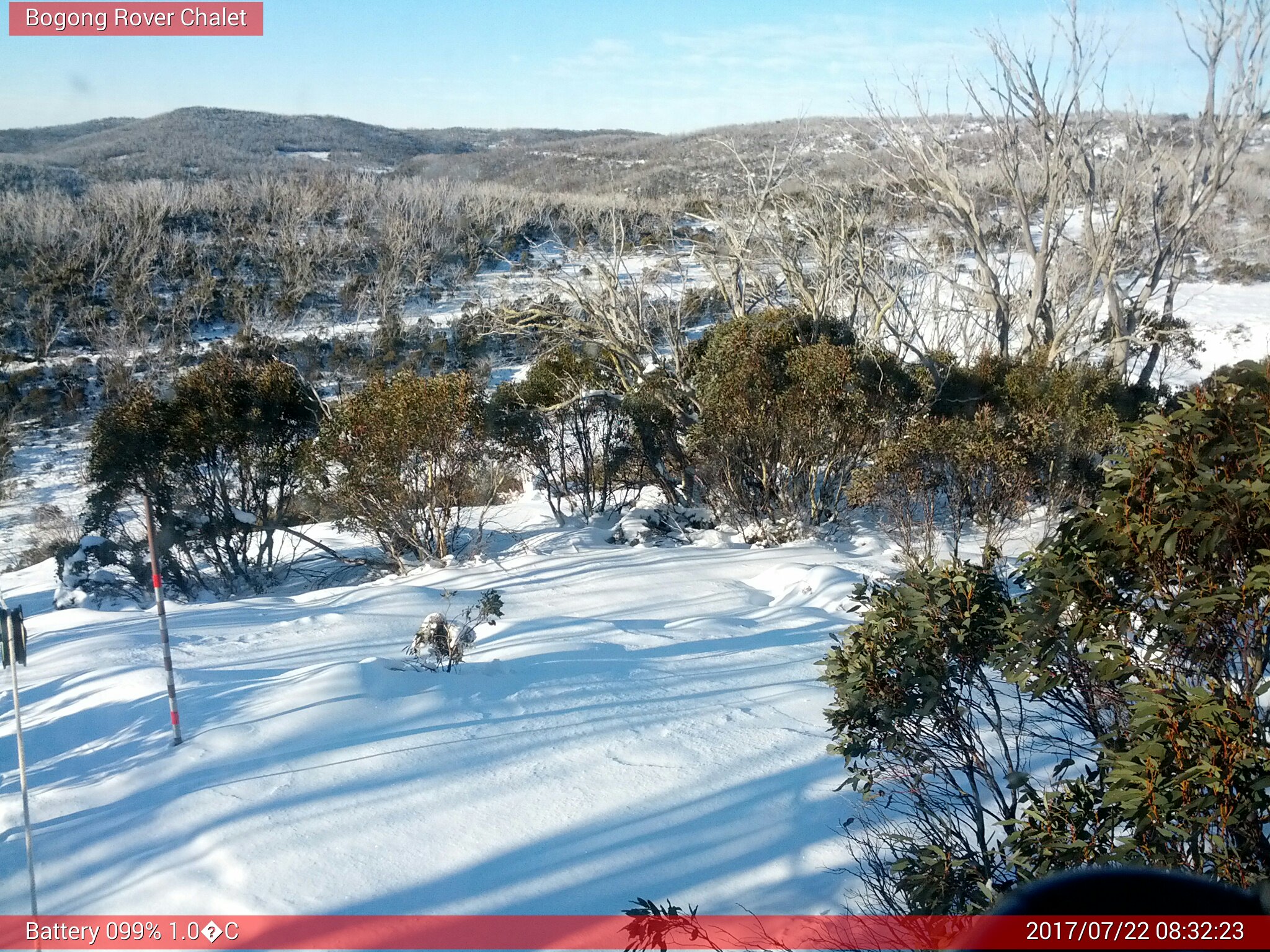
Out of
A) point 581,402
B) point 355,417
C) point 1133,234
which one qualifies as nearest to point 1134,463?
point 355,417

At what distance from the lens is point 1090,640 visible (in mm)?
2645

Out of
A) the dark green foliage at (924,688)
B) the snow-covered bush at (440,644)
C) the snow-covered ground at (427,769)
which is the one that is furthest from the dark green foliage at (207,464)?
the dark green foliage at (924,688)

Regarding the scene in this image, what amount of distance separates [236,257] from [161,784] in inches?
1309

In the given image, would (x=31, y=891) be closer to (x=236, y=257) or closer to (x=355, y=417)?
(x=355, y=417)

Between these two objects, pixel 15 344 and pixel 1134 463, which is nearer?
pixel 1134 463

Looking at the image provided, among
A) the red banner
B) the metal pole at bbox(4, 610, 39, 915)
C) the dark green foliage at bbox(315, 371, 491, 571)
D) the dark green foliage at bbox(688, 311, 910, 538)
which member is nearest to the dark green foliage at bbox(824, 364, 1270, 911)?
the red banner

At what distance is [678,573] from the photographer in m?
9.91

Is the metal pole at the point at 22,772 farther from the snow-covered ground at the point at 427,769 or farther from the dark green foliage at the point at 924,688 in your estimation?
the dark green foliage at the point at 924,688

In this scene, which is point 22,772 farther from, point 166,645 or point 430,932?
point 430,932

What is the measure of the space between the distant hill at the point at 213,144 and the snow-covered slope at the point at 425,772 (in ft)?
176

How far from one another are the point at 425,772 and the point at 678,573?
5.52 metres

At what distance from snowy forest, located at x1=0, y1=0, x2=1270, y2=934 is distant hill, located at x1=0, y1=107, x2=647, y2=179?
29.1m

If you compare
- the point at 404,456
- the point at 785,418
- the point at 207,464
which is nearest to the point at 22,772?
the point at 404,456

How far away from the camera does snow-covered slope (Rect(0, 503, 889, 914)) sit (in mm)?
3744
